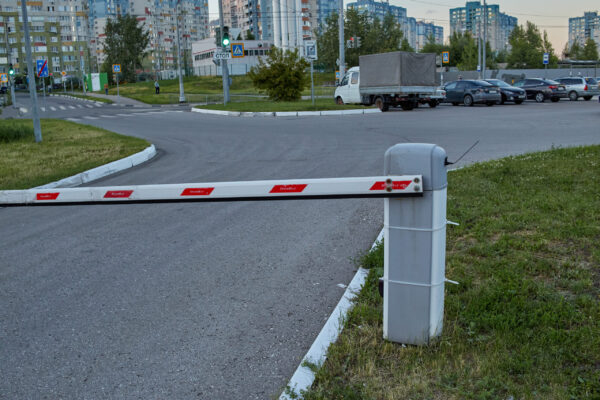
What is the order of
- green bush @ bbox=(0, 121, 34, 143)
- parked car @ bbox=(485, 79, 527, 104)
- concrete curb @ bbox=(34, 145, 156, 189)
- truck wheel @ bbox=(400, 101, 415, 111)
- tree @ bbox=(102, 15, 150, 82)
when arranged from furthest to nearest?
1. tree @ bbox=(102, 15, 150, 82)
2. parked car @ bbox=(485, 79, 527, 104)
3. truck wheel @ bbox=(400, 101, 415, 111)
4. green bush @ bbox=(0, 121, 34, 143)
5. concrete curb @ bbox=(34, 145, 156, 189)

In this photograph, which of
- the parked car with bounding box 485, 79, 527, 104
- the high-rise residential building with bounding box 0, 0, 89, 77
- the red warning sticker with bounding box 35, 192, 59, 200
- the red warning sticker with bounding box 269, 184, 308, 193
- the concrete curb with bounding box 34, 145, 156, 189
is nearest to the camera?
the red warning sticker with bounding box 269, 184, 308, 193

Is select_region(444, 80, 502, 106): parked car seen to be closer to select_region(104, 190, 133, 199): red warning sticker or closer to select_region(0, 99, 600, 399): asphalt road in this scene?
select_region(0, 99, 600, 399): asphalt road

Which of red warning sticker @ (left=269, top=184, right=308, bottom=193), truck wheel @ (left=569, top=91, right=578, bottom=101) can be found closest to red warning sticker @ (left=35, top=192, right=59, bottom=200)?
red warning sticker @ (left=269, top=184, right=308, bottom=193)

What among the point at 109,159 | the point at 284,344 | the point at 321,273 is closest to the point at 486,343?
the point at 284,344

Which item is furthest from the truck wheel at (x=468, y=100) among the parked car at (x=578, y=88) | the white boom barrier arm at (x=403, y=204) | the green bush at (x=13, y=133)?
the white boom barrier arm at (x=403, y=204)

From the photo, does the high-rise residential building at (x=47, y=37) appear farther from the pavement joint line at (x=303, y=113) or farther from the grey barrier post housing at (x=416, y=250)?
the grey barrier post housing at (x=416, y=250)

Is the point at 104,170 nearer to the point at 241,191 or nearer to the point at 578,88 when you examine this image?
the point at 241,191

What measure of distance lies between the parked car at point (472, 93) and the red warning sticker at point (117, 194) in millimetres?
29508

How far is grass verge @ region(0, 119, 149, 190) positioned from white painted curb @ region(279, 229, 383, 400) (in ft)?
21.7

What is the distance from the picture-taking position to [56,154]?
13.2m

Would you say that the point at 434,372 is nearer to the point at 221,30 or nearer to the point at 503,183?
the point at 503,183

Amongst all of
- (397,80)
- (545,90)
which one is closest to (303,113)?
(397,80)

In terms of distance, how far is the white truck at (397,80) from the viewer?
1105 inches

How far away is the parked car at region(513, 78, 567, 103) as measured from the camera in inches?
1325
